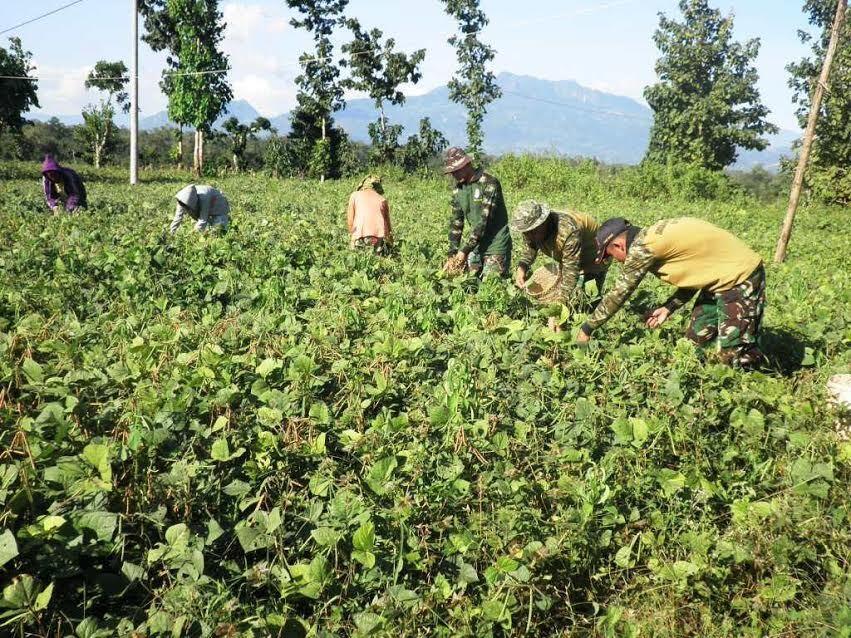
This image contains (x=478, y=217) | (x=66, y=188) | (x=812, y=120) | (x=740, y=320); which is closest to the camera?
(x=740, y=320)

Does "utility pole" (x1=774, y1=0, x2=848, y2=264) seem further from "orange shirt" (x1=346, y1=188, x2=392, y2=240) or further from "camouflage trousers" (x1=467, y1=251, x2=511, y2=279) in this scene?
"orange shirt" (x1=346, y1=188, x2=392, y2=240)

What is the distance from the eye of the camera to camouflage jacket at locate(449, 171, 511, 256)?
590cm

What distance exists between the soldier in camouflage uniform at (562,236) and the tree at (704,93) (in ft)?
115

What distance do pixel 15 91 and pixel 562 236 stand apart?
2747 centimetres

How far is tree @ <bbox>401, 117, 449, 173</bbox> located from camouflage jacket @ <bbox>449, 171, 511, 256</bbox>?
28482 mm

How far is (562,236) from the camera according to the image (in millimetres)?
4574

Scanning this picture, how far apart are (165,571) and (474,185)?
4.69 metres

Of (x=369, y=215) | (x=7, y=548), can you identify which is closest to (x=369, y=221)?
(x=369, y=215)

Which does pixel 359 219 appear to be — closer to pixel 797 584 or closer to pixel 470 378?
pixel 470 378

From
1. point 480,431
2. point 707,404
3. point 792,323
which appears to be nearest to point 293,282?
point 480,431

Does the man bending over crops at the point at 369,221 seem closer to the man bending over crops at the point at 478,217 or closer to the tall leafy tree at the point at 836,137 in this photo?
the man bending over crops at the point at 478,217

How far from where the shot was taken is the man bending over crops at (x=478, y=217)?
5.89 m

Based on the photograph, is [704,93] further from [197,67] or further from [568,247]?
[568,247]

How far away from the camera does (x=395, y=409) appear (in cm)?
330
